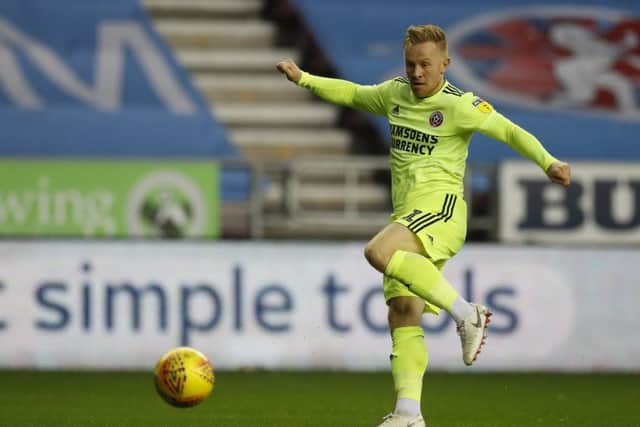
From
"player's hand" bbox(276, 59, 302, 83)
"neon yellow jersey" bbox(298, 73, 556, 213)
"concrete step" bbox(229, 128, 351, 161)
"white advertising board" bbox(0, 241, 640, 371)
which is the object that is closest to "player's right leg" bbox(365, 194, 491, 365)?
"neon yellow jersey" bbox(298, 73, 556, 213)

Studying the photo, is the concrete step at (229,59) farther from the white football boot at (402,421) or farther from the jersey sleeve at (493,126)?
the white football boot at (402,421)

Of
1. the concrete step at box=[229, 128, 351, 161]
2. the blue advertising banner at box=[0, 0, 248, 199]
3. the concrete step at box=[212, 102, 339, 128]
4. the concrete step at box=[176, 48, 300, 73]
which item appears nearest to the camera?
the blue advertising banner at box=[0, 0, 248, 199]

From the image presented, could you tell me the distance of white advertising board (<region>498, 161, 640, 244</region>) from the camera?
38.7 feet

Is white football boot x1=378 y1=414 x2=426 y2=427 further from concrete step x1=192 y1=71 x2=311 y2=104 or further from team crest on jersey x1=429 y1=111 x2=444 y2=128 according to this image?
concrete step x1=192 y1=71 x2=311 y2=104

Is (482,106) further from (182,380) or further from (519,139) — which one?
(182,380)

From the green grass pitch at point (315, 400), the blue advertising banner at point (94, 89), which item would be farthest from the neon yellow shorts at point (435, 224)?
the blue advertising banner at point (94, 89)

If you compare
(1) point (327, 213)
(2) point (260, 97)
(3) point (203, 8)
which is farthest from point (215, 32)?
(1) point (327, 213)

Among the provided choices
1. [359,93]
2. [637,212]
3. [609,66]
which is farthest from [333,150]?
[359,93]

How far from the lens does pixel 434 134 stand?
249 inches

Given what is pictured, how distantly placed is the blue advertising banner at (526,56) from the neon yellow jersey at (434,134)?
9.09m

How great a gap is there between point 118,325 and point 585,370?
3943 millimetres

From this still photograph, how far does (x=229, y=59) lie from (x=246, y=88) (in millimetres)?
462

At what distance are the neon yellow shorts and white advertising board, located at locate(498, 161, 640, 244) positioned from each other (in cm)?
550

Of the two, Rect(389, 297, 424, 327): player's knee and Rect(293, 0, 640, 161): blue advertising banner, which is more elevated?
Rect(293, 0, 640, 161): blue advertising banner
